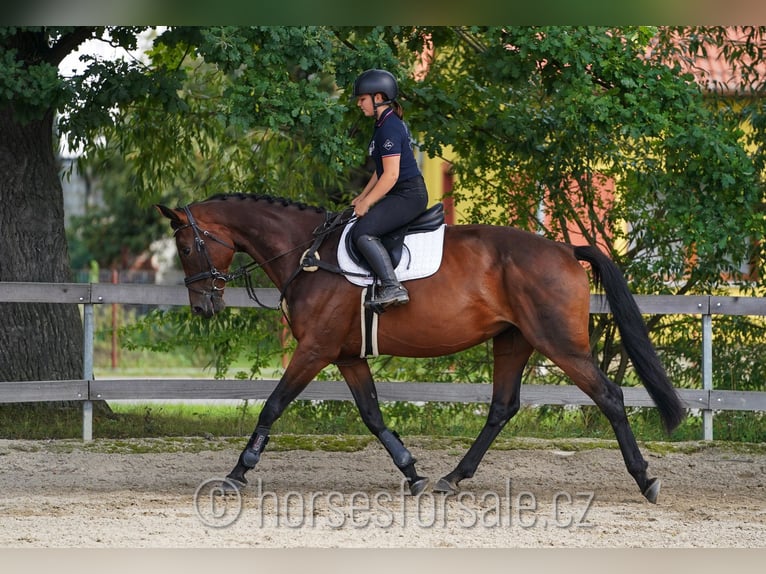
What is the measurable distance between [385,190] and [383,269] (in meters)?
0.52

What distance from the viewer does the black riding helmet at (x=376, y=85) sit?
707 cm

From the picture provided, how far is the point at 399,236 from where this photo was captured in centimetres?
723

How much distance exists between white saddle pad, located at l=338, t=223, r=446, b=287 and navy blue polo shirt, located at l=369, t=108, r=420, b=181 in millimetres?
432

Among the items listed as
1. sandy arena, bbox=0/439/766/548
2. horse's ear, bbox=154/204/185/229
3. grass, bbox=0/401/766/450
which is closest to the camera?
sandy arena, bbox=0/439/766/548

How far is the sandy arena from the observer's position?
5992 mm

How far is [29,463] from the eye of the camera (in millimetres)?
8273

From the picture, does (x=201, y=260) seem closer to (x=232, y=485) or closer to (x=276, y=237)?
(x=276, y=237)

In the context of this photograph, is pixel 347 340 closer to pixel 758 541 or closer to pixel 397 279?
pixel 397 279

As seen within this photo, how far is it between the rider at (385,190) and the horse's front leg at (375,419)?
0.65m

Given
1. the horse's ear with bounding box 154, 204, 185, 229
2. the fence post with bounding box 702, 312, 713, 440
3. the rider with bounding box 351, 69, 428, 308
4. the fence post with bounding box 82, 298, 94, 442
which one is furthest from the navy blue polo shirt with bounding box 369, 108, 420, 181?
the fence post with bounding box 702, 312, 713, 440

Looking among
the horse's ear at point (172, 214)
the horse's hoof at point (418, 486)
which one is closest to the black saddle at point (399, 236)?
the horse's ear at point (172, 214)

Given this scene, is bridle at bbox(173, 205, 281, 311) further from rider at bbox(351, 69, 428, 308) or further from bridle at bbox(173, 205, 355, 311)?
rider at bbox(351, 69, 428, 308)

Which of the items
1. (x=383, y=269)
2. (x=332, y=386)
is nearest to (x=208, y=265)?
(x=383, y=269)

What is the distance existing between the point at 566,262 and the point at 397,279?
1.16 m
